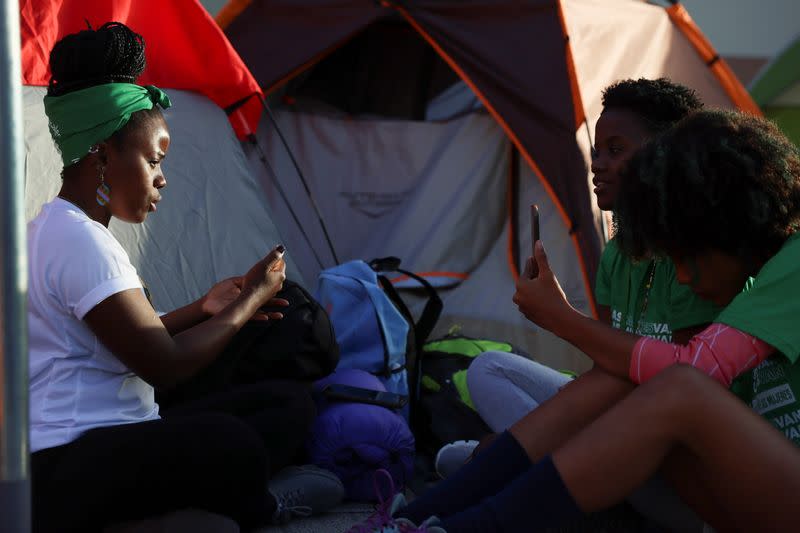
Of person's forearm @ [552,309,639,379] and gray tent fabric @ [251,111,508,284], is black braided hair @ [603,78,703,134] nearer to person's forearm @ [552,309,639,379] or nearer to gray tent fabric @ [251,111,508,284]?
person's forearm @ [552,309,639,379]

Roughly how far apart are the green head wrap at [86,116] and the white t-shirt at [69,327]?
16 cm

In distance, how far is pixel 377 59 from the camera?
3.84m

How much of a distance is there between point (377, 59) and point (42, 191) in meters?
1.70

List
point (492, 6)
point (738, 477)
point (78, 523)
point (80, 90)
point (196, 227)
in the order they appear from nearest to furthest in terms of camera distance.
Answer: point (738, 477)
point (78, 523)
point (80, 90)
point (196, 227)
point (492, 6)

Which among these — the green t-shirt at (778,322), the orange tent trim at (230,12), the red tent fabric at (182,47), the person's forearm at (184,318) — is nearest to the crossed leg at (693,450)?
the green t-shirt at (778,322)

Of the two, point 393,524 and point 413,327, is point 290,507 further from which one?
point 413,327

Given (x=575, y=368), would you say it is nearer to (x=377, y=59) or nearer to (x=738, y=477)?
(x=377, y=59)

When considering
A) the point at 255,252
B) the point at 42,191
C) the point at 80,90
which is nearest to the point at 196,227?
the point at 255,252

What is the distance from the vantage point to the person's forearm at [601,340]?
1.51 meters

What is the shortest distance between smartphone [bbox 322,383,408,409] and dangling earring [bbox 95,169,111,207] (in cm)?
80

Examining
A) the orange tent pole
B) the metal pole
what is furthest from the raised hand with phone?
the orange tent pole

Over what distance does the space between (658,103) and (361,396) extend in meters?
0.93

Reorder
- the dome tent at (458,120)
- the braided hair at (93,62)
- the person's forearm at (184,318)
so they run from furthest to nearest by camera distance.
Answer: the dome tent at (458,120) < the person's forearm at (184,318) < the braided hair at (93,62)

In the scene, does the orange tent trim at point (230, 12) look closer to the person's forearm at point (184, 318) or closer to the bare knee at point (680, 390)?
the person's forearm at point (184, 318)
